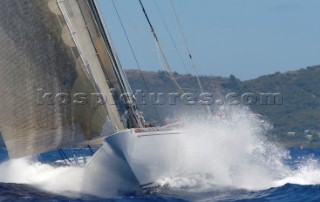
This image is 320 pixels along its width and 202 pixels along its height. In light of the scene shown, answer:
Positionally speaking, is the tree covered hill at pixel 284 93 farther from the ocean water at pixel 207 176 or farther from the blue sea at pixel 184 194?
the blue sea at pixel 184 194

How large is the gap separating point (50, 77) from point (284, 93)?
107920mm

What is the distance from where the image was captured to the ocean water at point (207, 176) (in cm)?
1980

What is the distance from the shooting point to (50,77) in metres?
19.6

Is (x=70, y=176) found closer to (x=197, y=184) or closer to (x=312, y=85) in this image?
(x=197, y=184)

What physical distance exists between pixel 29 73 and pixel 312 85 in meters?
115

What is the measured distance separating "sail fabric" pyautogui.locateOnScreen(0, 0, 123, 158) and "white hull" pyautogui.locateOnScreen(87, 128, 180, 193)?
63 cm

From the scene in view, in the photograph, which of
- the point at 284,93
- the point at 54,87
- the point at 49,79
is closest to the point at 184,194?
the point at 54,87

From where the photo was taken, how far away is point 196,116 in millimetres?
22938

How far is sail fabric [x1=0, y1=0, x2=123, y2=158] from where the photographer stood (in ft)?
64.2

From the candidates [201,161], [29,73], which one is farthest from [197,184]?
[29,73]

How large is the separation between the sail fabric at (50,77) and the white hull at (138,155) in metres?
0.63

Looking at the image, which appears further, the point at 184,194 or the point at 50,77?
the point at 184,194

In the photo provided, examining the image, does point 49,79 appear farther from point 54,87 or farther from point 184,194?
point 184,194

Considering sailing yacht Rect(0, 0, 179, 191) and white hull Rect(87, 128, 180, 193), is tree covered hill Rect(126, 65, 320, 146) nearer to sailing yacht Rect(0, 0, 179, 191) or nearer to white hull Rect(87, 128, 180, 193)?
white hull Rect(87, 128, 180, 193)
